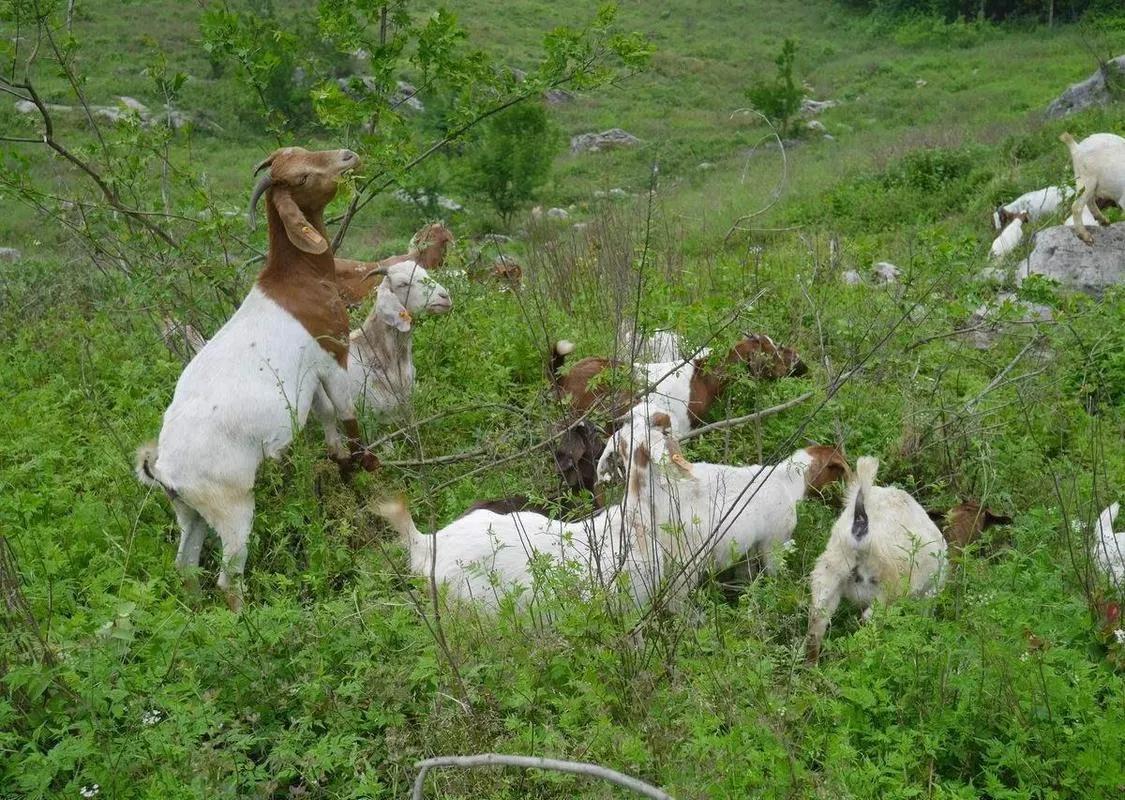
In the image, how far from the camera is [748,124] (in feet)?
92.1

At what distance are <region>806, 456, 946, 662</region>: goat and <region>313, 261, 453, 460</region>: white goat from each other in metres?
2.45

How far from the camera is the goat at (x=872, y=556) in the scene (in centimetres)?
403

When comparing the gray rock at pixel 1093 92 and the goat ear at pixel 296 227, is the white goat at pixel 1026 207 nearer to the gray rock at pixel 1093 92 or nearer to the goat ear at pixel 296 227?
the gray rock at pixel 1093 92

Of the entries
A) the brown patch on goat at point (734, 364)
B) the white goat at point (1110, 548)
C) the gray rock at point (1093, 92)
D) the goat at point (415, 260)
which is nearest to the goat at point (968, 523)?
the white goat at point (1110, 548)

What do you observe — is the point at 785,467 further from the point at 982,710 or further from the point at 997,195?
the point at 997,195

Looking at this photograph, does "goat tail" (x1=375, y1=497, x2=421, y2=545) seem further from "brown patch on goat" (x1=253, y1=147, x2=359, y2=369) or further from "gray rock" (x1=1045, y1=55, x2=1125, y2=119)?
"gray rock" (x1=1045, y1=55, x2=1125, y2=119)

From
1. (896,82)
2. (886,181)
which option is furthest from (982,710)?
(896,82)

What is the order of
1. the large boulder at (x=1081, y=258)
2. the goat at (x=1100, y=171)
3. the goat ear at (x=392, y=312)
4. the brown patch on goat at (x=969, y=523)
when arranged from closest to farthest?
the brown patch on goat at (x=969, y=523) < the goat ear at (x=392, y=312) < the large boulder at (x=1081, y=258) < the goat at (x=1100, y=171)

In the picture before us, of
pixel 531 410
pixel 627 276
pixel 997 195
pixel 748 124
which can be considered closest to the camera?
pixel 627 276

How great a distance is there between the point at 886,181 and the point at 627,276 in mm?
10243

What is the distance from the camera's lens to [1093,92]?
54.7ft

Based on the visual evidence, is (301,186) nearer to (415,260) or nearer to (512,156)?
(415,260)

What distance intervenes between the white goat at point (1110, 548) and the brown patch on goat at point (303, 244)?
3388 mm

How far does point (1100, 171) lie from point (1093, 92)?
889 cm
